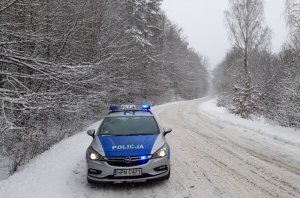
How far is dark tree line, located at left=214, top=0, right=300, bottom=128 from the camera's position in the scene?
1313 centimetres

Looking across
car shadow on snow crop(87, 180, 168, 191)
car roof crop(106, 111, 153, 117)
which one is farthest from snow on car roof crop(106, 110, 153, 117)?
car shadow on snow crop(87, 180, 168, 191)

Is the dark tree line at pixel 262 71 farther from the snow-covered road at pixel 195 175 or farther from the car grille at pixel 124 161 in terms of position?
the car grille at pixel 124 161

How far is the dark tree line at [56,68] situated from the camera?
9214 mm

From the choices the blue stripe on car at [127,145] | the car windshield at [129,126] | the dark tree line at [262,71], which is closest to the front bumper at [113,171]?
the blue stripe on car at [127,145]

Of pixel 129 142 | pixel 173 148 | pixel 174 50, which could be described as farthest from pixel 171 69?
pixel 129 142

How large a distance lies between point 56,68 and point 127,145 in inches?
182

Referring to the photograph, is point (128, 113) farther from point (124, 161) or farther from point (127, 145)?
point (124, 161)

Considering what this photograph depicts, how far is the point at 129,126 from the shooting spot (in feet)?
25.5

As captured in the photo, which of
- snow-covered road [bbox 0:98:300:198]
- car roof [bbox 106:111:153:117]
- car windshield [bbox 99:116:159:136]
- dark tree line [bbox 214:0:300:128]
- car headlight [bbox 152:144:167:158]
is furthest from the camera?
dark tree line [bbox 214:0:300:128]

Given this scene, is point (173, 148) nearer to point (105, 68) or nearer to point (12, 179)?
point (12, 179)

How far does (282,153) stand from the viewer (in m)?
9.42

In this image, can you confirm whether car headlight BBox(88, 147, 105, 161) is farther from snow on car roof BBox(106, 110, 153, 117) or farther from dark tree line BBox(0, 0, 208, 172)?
dark tree line BBox(0, 0, 208, 172)

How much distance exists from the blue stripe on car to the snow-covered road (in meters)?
0.77

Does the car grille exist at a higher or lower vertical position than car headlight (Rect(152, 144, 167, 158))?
lower
